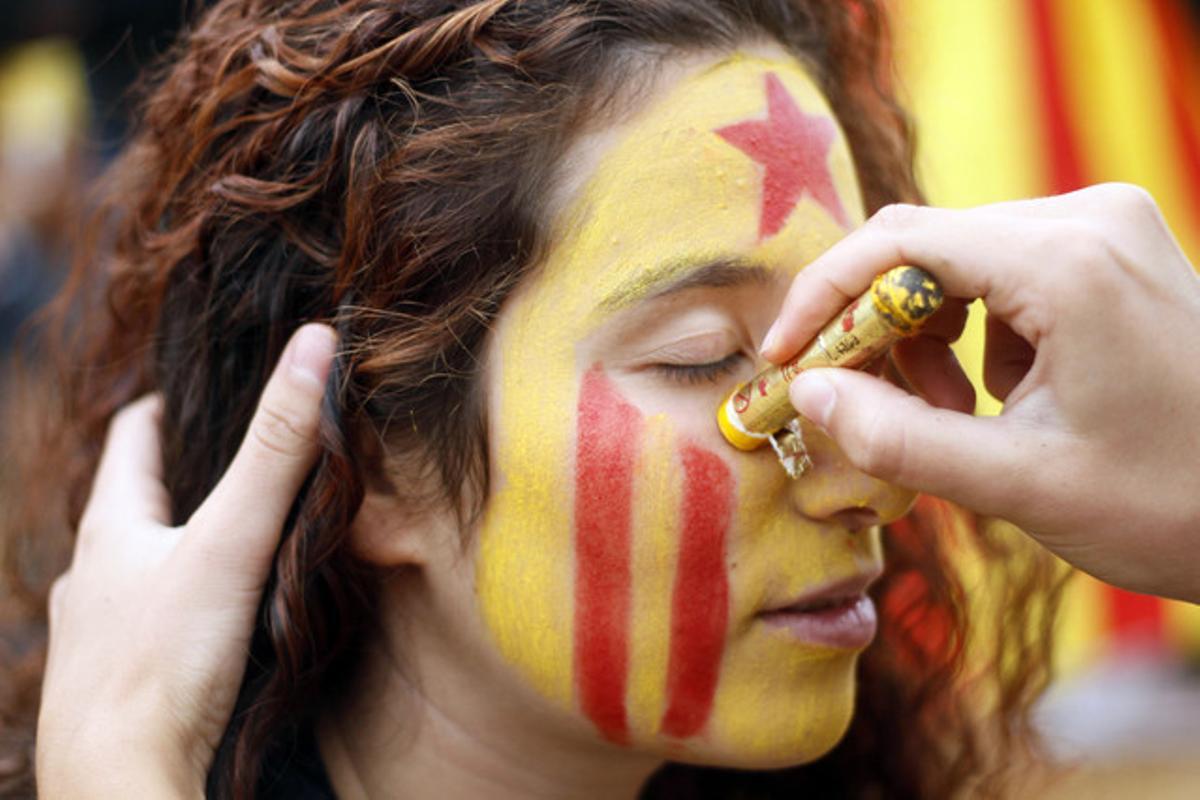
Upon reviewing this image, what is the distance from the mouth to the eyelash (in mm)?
261

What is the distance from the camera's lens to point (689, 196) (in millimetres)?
1370

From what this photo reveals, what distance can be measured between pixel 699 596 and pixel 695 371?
243mm

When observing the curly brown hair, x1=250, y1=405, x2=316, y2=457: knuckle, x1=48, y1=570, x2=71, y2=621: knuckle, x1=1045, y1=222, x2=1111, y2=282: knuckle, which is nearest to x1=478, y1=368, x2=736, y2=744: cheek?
the curly brown hair

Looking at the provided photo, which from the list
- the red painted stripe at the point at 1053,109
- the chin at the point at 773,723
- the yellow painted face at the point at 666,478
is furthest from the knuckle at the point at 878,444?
the red painted stripe at the point at 1053,109

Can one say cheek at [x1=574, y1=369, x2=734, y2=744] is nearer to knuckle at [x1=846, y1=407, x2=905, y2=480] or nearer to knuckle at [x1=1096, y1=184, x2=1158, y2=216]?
knuckle at [x1=846, y1=407, x2=905, y2=480]

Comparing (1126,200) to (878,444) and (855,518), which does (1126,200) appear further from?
(855,518)

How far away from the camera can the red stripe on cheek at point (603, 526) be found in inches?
52.4

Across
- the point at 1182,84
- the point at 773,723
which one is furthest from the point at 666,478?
the point at 1182,84

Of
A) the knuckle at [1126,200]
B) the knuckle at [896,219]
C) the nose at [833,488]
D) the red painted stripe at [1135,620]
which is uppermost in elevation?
the knuckle at [1126,200]

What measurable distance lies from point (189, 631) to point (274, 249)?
450mm

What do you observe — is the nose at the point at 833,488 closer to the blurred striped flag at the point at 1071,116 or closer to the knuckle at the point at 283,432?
the knuckle at the point at 283,432

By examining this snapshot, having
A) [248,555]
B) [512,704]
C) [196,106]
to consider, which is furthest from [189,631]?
[196,106]

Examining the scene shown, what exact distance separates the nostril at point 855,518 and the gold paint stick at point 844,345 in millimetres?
116

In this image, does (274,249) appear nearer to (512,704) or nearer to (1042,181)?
(512,704)
